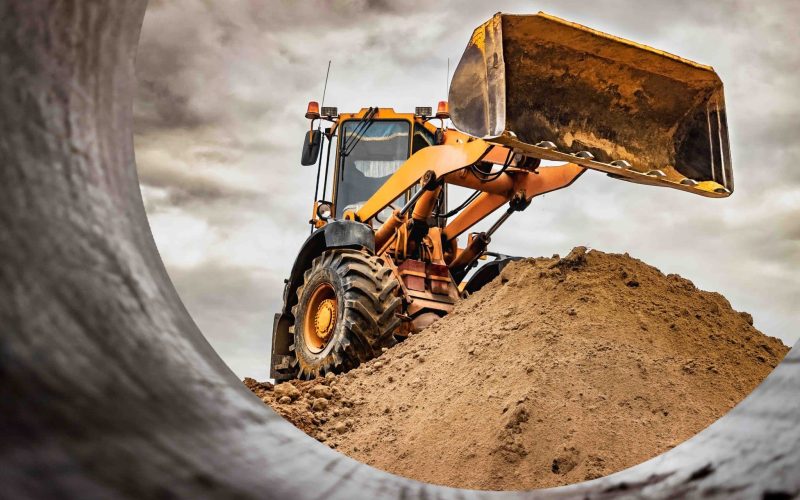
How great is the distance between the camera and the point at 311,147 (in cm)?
659

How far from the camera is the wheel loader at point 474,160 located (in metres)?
4.34

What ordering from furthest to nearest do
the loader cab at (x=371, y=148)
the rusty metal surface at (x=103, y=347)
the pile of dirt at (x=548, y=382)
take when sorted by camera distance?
the loader cab at (x=371, y=148)
the pile of dirt at (x=548, y=382)
the rusty metal surface at (x=103, y=347)

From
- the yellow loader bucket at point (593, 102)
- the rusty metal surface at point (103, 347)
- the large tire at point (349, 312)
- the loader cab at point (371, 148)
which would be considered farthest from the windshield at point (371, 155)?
the rusty metal surface at point (103, 347)

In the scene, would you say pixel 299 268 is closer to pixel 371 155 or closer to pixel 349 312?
pixel 371 155

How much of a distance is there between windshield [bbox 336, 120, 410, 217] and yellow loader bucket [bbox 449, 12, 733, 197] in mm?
2450

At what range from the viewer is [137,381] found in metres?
0.52

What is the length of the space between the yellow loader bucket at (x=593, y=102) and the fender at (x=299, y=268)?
1.76 metres

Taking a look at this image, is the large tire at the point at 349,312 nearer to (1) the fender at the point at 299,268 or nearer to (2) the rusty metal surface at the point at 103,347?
(1) the fender at the point at 299,268

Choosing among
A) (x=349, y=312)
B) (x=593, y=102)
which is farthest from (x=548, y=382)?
(x=349, y=312)

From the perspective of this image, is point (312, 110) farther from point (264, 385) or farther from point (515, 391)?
point (515, 391)

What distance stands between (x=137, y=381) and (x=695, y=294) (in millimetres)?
4013

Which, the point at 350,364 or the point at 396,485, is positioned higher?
the point at 350,364

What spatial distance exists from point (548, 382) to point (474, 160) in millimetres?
2508

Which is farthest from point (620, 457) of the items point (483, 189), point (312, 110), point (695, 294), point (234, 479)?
point (312, 110)
